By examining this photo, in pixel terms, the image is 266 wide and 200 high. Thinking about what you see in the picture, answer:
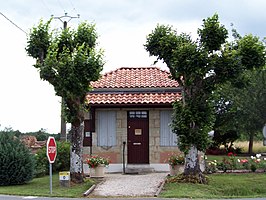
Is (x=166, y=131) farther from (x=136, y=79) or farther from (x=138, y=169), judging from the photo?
(x=136, y=79)

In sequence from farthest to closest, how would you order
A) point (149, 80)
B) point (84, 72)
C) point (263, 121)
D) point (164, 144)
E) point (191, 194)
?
point (263, 121), point (149, 80), point (164, 144), point (84, 72), point (191, 194)

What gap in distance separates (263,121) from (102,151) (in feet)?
41.8

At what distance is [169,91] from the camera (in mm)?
21672

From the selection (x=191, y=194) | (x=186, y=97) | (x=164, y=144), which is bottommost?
(x=191, y=194)

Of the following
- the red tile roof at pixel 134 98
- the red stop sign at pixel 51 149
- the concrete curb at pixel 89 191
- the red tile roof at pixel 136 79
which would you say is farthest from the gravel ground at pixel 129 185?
the red tile roof at pixel 136 79

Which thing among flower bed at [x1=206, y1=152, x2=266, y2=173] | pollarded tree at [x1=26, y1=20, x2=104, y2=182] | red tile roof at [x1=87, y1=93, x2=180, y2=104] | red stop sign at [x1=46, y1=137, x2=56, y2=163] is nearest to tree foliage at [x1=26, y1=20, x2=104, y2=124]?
pollarded tree at [x1=26, y1=20, x2=104, y2=182]

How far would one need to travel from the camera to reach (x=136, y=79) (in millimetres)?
23172

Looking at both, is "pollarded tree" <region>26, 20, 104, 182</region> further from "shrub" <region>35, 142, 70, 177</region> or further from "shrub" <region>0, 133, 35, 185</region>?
"shrub" <region>35, 142, 70, 177</region>

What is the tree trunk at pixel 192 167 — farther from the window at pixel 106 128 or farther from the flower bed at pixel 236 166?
the window at pixel 106 128

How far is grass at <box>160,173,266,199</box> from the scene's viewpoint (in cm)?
1484

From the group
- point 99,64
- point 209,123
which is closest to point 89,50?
point 99,64

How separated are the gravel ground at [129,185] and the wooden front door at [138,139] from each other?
6.12ft

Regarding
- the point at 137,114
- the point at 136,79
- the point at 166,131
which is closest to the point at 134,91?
the point at 137,114

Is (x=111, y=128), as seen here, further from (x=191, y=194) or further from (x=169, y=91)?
(x=191, y=194)
